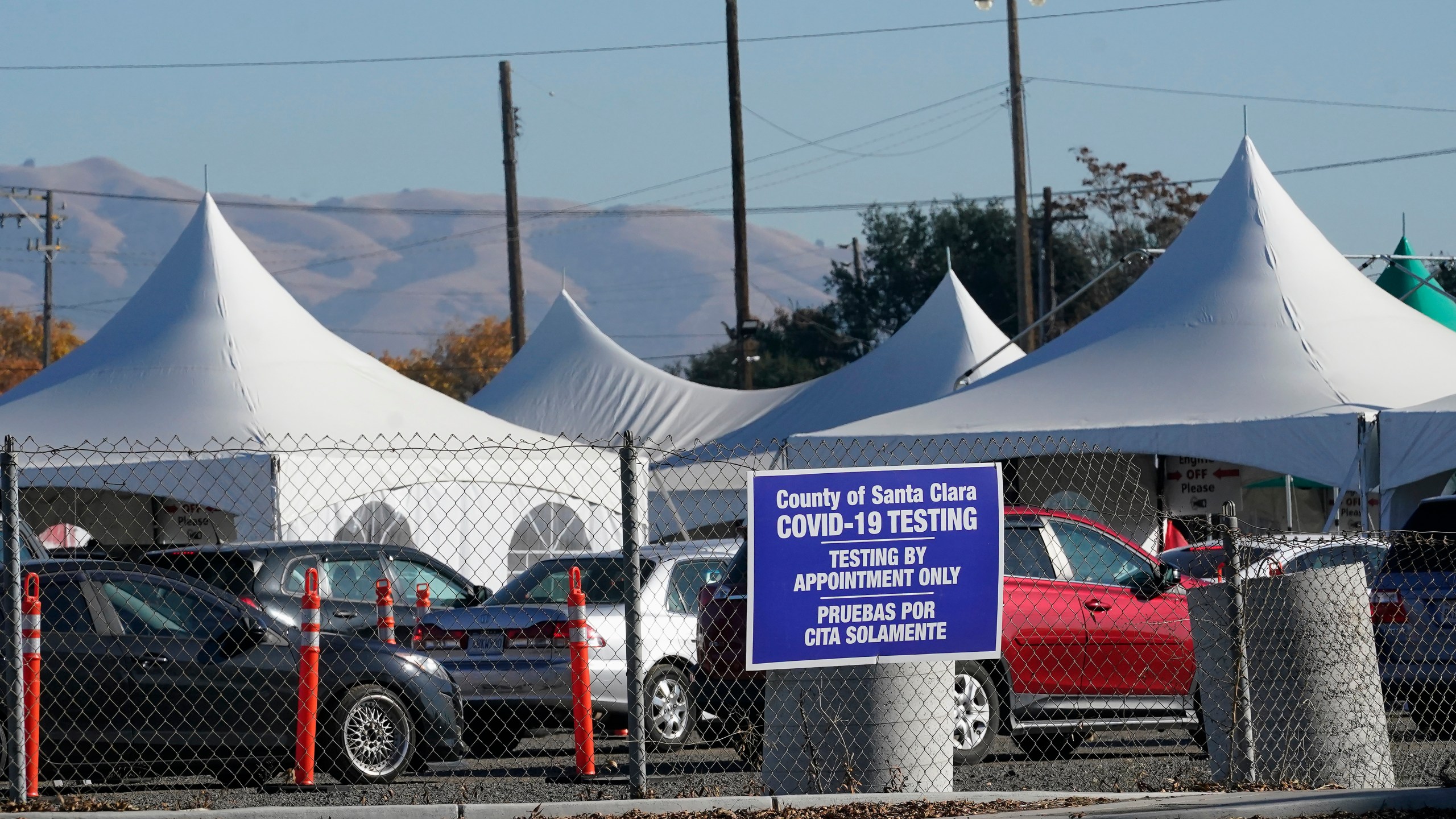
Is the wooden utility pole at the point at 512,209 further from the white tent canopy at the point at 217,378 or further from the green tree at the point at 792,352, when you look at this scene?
the green tree at the point at 792,352

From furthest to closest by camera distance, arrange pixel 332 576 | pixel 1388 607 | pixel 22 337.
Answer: pixel 22 337
pixel 332 576
pixel 1388 607

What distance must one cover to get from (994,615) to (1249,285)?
15.9m

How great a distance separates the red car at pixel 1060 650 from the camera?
436 inches

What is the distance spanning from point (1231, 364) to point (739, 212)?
1468cm

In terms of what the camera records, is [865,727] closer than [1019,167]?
Yes

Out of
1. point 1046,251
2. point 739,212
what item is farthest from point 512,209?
point 1046,251

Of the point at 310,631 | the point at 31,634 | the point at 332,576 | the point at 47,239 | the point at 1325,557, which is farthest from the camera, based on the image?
the point at 47,239

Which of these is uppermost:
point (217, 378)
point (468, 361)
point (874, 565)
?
point (468, 361)

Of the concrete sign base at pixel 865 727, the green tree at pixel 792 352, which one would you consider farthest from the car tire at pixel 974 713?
the green tree at pixel 792 352

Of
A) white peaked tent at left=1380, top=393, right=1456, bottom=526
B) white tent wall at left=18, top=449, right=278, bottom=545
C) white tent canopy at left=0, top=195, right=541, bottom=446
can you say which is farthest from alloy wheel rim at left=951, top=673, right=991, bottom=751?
white tent canopy at left=0, top=195, right=541, bottom=446

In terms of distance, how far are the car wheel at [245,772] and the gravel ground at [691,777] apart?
0.12 meters

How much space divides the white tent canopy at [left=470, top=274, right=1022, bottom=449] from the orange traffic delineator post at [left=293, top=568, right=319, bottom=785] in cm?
1793

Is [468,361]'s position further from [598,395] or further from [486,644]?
[486,644]

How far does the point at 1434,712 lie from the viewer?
1170 centimetres
